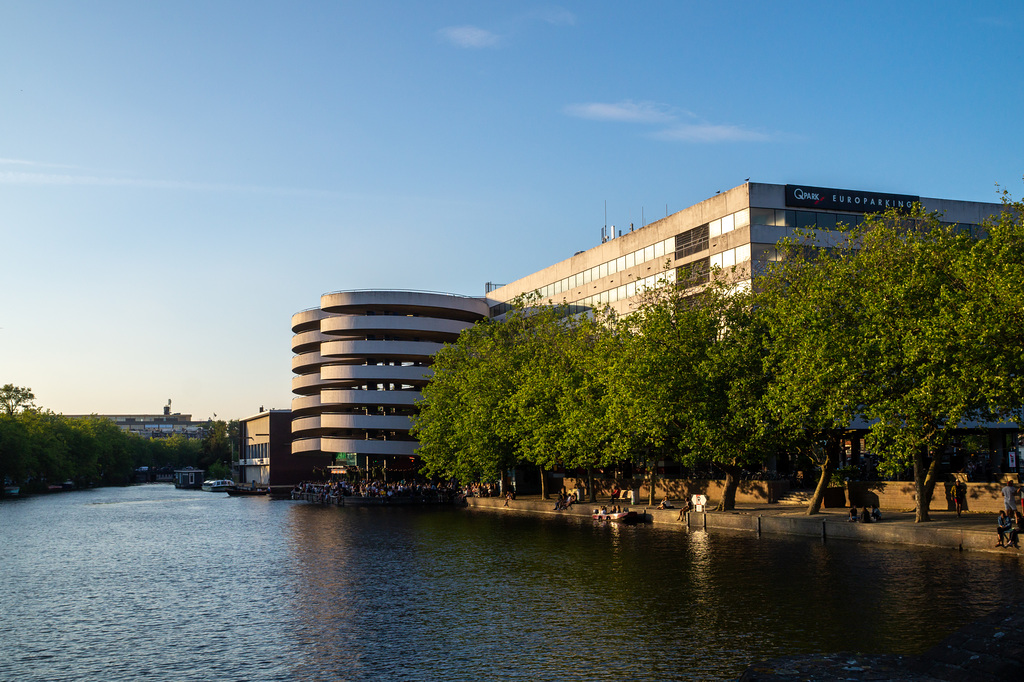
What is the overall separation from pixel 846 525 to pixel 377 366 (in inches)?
3580

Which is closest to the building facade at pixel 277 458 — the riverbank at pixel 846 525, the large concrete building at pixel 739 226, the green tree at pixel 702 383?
the large concrete building at pixel 739 226

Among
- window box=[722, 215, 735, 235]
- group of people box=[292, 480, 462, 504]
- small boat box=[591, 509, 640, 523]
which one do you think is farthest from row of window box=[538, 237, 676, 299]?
small boat box=[591, 509, 640, 523]

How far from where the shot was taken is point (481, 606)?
2884cm

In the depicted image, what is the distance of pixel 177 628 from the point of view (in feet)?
88.3

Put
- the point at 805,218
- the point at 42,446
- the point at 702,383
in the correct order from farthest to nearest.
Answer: the point at 42,446, the point at 805,218, the point at 702,383

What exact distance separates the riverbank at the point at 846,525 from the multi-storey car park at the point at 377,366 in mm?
69287

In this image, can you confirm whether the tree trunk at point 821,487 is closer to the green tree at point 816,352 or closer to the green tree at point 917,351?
the green tree at point 816,352

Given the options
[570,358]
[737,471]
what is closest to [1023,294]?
[737,471]

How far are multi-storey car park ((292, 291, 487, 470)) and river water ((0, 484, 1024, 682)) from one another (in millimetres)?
75840

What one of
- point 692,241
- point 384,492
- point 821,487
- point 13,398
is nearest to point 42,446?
point 13,398

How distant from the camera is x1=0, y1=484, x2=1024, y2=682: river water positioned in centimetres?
2169

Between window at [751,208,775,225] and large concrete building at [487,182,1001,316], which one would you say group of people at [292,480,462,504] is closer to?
large concrete building at [487,182,1001,316]

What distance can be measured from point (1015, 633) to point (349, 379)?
116m

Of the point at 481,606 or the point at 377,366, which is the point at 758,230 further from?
the point at 377,366
